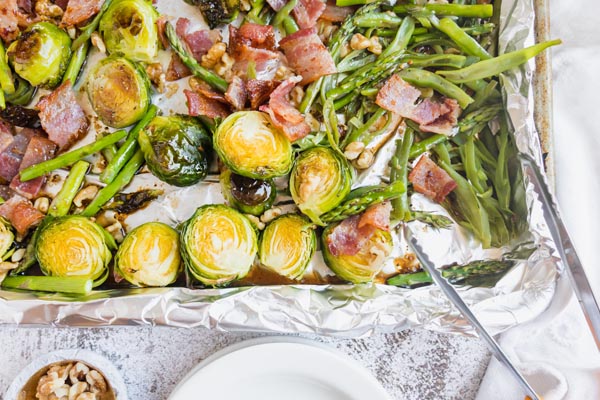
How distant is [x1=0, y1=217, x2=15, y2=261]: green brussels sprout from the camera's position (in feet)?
9.13

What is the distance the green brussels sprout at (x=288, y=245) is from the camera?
2.74m

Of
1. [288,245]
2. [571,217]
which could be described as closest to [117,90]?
[288,245]

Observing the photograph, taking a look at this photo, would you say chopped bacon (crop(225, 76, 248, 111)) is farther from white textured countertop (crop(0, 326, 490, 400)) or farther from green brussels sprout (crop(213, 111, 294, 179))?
white textured countertop (crop(0, 326, 490, 400))

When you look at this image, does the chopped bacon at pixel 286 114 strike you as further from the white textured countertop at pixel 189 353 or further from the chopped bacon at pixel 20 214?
the chopped bacon at pixel 20 214

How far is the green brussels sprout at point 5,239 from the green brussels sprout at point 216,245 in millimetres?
898

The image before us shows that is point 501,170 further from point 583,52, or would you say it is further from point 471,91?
point 583,52

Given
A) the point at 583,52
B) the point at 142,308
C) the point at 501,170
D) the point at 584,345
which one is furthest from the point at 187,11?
the point at 584,345

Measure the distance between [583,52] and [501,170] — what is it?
1183mm

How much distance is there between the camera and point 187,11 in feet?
9.95

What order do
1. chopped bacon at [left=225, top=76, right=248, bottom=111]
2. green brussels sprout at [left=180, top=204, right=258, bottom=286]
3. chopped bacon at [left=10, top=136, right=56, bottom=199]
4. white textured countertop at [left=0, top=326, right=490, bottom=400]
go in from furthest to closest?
white textured countertop at [left=0, top=326, right=490, bottom=400] < chopped bacon at [left=10, top=136, right=56, bottom=199] < chopped bacon at [left=225, top=76, right=248, bottom=111] < green brussels sprout at [left=180, top=204, right=258, bottom=286]

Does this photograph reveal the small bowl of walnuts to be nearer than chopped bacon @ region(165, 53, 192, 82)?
Yes

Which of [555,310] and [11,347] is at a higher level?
[555,310]

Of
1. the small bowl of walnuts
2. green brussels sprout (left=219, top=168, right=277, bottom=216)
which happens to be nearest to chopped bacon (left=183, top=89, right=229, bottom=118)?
green brussels sprout (left=219, top=168, right=277, bottom=216)

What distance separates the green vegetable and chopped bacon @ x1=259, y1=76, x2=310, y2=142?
79 cm
